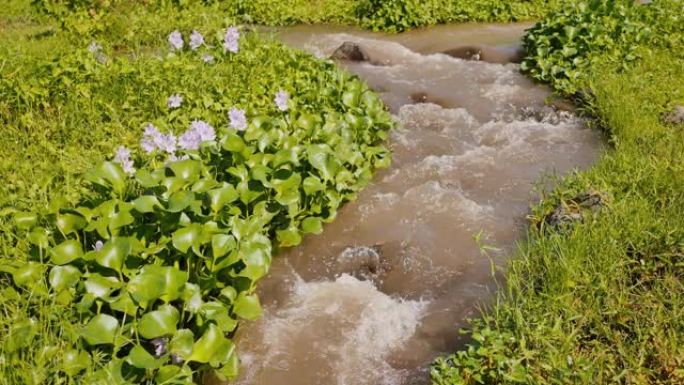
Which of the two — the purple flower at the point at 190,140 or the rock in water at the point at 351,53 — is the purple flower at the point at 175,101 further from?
the rock in water at the point at 351,53

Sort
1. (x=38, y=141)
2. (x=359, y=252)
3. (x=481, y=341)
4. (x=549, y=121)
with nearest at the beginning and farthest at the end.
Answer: (x=481, y=341) → (x=359, y=252) → (x=38, y=141) → (x=549, y=121)

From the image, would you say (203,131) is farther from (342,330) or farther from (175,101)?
(342,330)

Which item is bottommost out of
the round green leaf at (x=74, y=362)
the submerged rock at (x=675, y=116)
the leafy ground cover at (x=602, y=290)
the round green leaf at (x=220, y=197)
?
the submerged rock at (x=675, y=116)

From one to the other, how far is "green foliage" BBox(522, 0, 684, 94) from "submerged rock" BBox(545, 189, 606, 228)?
325cm

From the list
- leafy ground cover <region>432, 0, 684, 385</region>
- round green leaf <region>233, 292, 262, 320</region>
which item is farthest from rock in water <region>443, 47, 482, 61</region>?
round green leaf <region>233, 292, 262, 320</region>

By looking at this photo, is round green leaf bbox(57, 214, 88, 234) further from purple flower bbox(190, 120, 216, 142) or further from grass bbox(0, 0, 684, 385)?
purple flower bbox(190, 120, 216, 142)

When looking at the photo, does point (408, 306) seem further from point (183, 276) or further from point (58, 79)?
point (58, 79)

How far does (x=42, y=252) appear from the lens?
11.2 ft

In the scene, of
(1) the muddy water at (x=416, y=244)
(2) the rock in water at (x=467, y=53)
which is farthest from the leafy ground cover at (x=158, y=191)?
(2) the rock in water at (x=467, y=53)

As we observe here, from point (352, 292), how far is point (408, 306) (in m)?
0.40

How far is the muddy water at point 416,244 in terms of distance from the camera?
3.63m

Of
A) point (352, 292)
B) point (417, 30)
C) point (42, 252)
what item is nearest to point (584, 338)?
point (352, 292)

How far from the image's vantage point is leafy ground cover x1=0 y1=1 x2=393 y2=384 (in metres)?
3.03

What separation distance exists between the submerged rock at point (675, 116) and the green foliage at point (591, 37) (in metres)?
1.36
